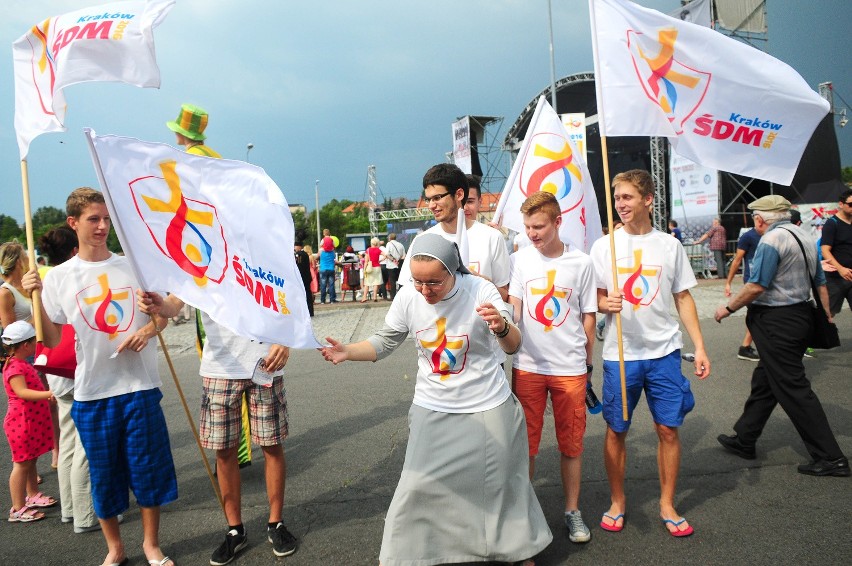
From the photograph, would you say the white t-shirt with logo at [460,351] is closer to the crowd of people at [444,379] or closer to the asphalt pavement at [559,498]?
the crowd of people at [444,379]

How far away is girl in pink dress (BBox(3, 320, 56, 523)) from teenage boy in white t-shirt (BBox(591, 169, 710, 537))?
11.8 feet

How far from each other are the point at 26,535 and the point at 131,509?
0.61 metres

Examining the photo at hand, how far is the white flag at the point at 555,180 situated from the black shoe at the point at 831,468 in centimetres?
215

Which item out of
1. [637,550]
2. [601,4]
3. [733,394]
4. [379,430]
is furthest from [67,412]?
[733,394]

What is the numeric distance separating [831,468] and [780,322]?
1026 mm

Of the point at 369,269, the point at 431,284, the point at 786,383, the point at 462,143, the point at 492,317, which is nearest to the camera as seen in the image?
the point at 492,317

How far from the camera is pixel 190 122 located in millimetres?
3838

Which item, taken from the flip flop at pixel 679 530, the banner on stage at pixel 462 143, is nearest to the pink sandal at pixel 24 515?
the flip flop at pixel 679 530

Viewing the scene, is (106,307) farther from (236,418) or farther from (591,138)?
(591,138)

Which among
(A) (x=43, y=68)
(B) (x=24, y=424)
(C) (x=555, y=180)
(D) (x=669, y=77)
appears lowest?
(B) (x=24, y=424)

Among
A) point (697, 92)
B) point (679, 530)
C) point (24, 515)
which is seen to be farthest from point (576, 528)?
point (24, 515)

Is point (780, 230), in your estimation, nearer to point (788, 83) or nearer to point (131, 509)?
point (788, 83)

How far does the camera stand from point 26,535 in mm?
3898

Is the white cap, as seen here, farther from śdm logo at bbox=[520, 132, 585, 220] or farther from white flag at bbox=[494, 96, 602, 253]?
śdm logo at bbox=[520, 132, 585, 220]
